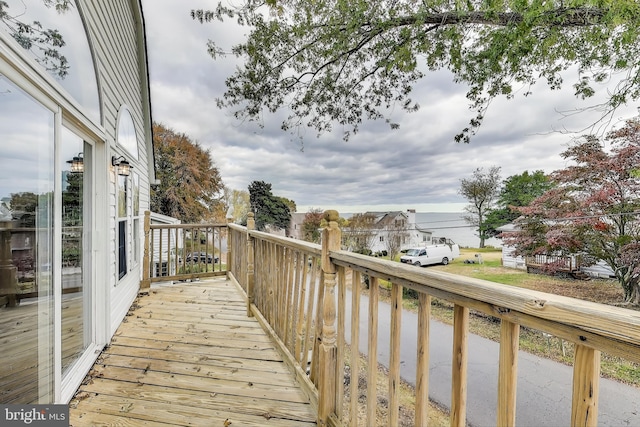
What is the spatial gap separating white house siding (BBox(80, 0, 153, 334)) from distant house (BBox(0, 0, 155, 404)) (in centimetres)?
3

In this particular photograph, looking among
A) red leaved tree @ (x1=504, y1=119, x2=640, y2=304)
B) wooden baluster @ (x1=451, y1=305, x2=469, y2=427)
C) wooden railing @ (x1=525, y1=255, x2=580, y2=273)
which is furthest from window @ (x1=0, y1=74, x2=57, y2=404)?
wooden railing @ (x1=525, y1=255, x2=580, y2=273)

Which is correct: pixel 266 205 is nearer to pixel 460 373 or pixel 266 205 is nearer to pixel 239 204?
pixel 239 204

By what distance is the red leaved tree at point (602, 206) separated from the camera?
16.9 ft

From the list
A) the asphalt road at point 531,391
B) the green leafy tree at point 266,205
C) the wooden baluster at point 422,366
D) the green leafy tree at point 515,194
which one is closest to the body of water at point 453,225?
the green leafy tree at point 515,194

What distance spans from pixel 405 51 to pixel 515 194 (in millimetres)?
9556

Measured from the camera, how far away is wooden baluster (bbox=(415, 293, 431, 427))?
102cm

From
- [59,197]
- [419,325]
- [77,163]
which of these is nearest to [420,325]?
[419,325]

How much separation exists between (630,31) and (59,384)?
5.87m

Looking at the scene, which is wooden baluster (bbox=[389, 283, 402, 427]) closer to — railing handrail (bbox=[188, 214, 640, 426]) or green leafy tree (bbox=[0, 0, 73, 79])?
railing handrail (bbox=[188, 214, 640, 426])

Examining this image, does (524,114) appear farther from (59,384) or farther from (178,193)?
(178,193)

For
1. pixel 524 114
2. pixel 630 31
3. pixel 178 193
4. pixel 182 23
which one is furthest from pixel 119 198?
pixel 178 193

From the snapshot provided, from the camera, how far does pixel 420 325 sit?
1.04 meters

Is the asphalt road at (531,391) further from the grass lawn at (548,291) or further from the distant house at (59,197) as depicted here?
the distant house at (59,197)

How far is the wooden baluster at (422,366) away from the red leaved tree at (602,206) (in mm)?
5442
